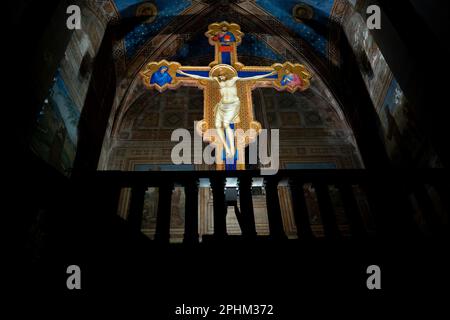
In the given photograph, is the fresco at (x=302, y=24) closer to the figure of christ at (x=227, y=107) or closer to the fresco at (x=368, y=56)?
the fresco at (x=368, y=56)

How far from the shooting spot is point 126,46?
8.05m

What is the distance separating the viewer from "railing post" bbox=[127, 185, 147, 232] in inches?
111

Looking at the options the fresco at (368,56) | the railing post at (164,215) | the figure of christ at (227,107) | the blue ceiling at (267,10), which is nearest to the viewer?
the railing post at (164,215)

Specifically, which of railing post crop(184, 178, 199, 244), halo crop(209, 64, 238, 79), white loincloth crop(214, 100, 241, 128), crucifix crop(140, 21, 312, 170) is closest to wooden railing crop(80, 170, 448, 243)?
railing post crop(184, 178, 199, 244)

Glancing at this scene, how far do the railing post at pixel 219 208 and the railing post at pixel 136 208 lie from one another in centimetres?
64

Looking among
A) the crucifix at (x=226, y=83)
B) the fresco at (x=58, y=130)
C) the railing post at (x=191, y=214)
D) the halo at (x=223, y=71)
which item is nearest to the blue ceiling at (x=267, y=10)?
the crucifix at (x=226, y=83)

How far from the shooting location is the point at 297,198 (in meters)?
3.13

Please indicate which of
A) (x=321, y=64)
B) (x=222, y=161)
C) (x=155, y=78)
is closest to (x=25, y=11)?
(x=155, y=78)

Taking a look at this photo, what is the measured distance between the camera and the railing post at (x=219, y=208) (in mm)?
2863

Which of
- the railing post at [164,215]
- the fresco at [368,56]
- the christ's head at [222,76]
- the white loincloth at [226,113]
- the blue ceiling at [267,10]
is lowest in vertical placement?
the railing post at [164,215]

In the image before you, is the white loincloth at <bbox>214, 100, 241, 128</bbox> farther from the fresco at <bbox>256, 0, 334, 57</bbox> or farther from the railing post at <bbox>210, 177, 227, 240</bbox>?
the fresco at <bbox>256, 0, 334, 57</bbox>

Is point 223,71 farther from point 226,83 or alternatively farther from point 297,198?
point 297,198
